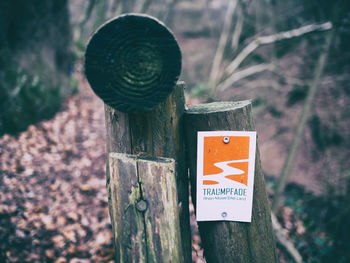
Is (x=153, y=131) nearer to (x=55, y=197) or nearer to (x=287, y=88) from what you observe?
(x=55, y=197)

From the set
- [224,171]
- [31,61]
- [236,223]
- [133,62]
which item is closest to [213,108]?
[224,171]

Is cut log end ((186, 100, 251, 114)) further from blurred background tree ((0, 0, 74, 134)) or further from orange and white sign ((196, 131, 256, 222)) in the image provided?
blurred background tree ((0, 0, 74, 134))

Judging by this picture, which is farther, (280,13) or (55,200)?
(280,13)

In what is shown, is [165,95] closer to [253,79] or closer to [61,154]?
[61,154]

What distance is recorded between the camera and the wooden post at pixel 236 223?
1.35 m

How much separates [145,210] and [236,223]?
0.53 m

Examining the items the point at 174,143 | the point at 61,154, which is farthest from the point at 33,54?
the point at 174,143

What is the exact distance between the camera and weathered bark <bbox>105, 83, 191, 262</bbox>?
4.30 feet

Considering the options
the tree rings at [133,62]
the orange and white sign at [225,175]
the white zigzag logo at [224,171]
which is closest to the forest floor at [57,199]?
the orange and white sign at [225,175]

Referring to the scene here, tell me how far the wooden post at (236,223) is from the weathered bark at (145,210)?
0.30 m

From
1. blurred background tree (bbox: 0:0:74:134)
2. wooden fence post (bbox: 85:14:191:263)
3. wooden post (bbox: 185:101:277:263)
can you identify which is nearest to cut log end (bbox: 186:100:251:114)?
wooden post (bbox: 185:101:277:263)

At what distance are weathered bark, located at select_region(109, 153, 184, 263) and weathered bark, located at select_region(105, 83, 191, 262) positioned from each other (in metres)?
0.14

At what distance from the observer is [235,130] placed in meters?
1.35

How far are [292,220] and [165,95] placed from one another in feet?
13.1
